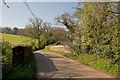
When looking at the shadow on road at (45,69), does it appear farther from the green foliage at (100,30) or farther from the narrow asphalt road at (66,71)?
the green foliage at (100,30)

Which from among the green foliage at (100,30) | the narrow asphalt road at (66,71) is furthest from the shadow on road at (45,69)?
the green foliage at (100,30)

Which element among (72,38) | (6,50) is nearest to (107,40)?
(6,50)

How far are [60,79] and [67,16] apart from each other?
2755 centimetres

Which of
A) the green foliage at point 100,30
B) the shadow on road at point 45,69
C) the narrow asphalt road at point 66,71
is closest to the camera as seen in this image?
the narrow asphalt road at point 66,71

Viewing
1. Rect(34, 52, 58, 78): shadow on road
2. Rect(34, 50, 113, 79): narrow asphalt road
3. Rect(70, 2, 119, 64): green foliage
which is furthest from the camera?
Rect(70, 2, 119, 64): green foliage

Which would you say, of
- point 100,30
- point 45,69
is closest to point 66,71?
point 45,69

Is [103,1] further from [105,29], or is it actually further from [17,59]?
[17,59]

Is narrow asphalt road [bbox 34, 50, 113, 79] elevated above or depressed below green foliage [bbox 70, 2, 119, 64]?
below

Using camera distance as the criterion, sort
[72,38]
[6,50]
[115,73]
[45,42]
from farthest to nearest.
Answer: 1. [45,42]
2. [72,38]
3. [115,73]
4. [6,50]

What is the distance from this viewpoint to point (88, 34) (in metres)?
26.2

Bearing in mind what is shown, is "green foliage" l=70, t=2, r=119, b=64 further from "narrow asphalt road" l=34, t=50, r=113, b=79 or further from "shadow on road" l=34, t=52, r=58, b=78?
"shadow on road" l=34, t=52, r=58, b=78

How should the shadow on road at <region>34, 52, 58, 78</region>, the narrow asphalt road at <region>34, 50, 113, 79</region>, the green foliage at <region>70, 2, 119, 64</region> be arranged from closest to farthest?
the narrow asphalt road at <region>34, 50, 113, 79</region>
the shadow on road at <region>34, 52, 58, 78</region>
the green foliage at <region>70, 2, 119, 64</region>

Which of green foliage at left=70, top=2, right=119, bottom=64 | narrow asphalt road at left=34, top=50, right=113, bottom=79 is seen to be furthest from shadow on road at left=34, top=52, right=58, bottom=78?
green foliage at left=70, top=2, right=119, bottom=64

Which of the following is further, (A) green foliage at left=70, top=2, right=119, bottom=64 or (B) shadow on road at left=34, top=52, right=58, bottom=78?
(A) green foliage at left=70, top=2, right=119, bottom=64
